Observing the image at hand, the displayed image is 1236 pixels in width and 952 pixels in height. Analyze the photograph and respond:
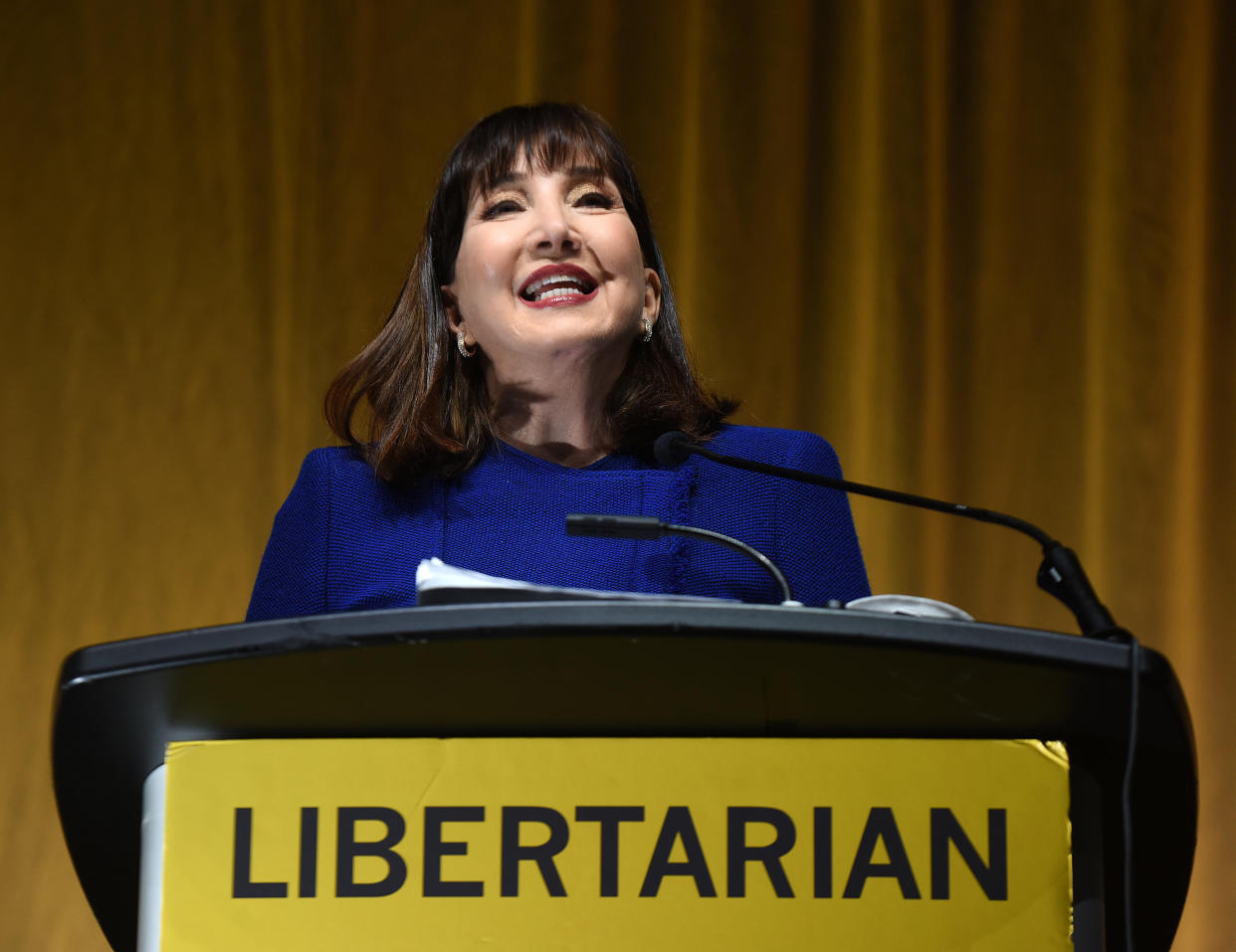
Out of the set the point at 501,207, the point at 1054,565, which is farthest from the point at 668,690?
the point at 501,207

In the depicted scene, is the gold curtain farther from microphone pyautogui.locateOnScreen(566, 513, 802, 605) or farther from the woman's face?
microphone pyautogui.locateOnScreen(566, 513, 802, 605)

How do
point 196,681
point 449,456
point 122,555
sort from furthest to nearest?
point 122,555 < point 449,456 < point 196,681

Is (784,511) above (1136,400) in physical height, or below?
below

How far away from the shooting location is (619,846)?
685 mm

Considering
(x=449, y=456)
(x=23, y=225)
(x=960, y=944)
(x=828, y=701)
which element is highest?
(x=23, y=225)

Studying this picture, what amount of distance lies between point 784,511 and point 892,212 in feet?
4.06

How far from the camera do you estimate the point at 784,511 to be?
4.53 ft

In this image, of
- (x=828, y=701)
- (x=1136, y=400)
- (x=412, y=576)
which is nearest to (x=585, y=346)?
(x=412, y=576)

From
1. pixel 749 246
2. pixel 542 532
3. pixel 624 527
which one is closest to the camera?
pixel 624 527

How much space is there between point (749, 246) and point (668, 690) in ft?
6.25

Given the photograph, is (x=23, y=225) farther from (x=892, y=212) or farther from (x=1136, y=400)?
(x=1136, y=400)

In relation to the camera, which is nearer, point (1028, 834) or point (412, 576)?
point (1028, 834)

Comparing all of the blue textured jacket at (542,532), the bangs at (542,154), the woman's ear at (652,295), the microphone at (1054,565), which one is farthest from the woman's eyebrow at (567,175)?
the microphone at (1054,565)

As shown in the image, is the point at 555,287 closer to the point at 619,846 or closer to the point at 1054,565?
the point at 1054,565
